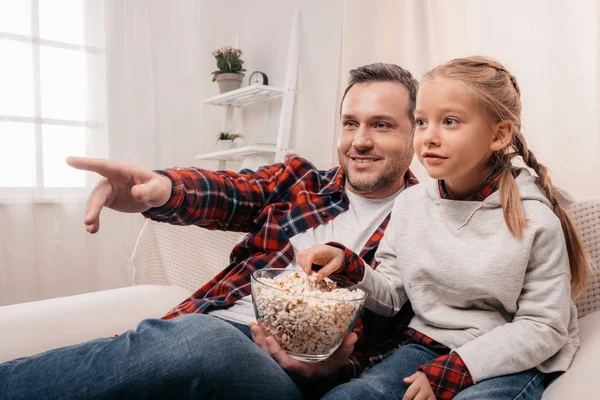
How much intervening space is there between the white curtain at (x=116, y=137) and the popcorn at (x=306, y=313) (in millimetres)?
2117

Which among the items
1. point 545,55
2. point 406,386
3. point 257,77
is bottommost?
point 406,386

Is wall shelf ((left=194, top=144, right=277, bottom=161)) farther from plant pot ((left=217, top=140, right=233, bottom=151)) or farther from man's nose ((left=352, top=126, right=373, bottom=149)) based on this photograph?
man's nose ((left=352, top=126, right=373, bottom=149))

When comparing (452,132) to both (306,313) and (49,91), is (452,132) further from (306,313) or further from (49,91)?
Answer: (49,91)

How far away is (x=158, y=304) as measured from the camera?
4.62ft

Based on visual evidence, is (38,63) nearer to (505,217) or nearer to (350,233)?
(350,233)

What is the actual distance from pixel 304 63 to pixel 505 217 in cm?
199

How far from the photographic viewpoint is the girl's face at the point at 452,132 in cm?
94

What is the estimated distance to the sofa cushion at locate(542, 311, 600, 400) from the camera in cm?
78


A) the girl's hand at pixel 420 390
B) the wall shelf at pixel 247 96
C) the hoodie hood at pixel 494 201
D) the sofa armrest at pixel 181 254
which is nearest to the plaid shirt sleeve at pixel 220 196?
the sofa armrest at pixel 181 254

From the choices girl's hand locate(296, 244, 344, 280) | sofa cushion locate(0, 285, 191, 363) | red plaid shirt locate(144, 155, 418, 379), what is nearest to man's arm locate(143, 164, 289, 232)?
red plaid shirt locate(144, 155, 418, 379)

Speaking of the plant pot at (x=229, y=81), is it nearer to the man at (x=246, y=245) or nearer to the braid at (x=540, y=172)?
the man at (x=246, y=245)

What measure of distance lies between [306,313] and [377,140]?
0.62m

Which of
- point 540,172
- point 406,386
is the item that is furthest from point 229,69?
point 406,386

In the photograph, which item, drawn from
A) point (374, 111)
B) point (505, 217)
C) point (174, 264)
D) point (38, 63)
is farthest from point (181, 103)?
point (505, 217)
